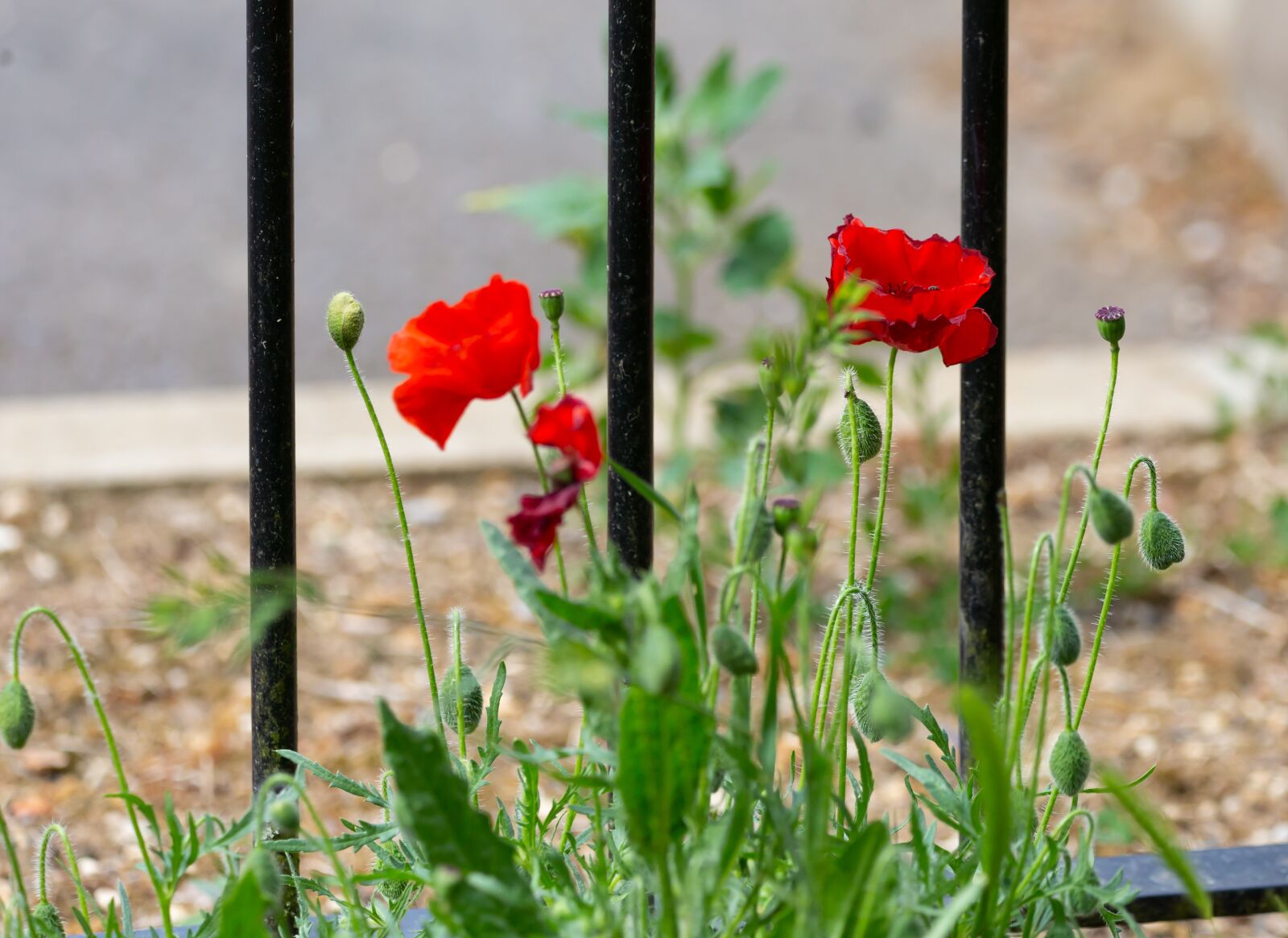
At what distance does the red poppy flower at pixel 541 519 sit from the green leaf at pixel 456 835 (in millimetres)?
98

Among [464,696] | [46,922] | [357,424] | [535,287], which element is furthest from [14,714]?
[535,287]

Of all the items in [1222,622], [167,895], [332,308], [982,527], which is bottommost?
[1222,622]

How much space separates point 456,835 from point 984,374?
48cm

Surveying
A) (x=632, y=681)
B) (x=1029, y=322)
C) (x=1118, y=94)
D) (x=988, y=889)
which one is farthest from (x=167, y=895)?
(x=1118, y=94)

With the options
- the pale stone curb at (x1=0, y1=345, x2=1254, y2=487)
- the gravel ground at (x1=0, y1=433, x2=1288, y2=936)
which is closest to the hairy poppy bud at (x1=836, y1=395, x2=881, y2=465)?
the gravel ground at (x1=0, y1=433, x2=1288, y2=936)

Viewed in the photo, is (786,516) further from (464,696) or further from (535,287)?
(535,287)

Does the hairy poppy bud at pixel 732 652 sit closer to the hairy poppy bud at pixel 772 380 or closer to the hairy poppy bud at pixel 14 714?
the hairy poppy bud at pixel 772 380

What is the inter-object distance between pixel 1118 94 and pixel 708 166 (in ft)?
11.6

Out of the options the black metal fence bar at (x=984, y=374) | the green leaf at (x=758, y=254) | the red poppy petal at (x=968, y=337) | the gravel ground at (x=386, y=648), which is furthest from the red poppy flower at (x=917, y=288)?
the green leaf at (x=758, y=254)

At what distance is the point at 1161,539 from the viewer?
0.93m

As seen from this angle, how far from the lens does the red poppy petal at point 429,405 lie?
2.95ft

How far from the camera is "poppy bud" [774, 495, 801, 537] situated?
797 mm

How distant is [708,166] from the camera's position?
2400 mm

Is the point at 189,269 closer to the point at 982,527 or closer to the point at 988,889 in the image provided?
the point at 982,527
